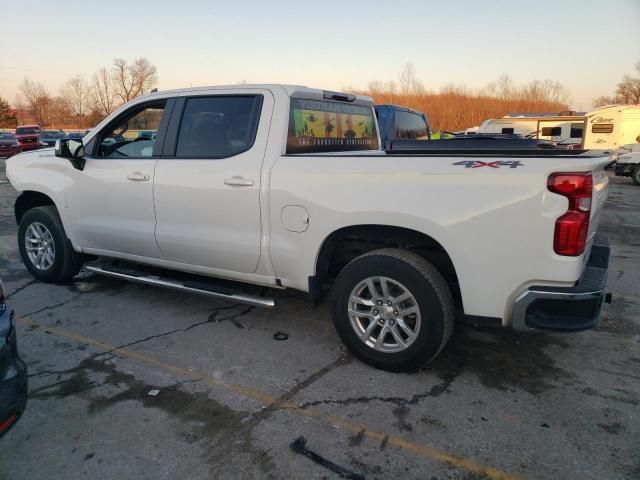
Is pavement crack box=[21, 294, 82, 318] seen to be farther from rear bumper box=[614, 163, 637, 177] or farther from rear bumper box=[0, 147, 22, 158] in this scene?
rear bumper box=[0, 147, 22, 158]

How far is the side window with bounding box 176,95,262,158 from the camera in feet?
12.8

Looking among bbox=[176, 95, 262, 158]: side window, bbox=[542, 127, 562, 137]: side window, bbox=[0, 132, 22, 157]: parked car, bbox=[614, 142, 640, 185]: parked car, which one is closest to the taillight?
bbox=[176, 95, 262, 158]: side window

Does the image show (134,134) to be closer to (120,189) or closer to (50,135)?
(120,189)

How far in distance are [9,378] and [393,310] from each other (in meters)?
2.18

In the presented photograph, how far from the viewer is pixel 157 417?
2904 mm

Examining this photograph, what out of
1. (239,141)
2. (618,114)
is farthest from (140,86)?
(239,141)

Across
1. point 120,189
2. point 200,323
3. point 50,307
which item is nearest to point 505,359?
point 200,323

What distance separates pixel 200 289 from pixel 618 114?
22510 millimetres

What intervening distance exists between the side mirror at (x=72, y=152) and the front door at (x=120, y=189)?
0.06m

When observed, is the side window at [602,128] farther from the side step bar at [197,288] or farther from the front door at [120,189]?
the side step bar at [197,288]

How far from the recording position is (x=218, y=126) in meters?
4.10

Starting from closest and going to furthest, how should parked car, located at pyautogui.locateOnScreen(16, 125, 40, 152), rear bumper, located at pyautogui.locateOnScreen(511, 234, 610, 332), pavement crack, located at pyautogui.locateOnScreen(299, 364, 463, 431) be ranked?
rear bumper, located at pyautogui.locateOnScreen(511, 234, 610, 332), pavement crack, located at pyautogui.locateOnScreen(299, 364, 463, 431), parked car, located at pyautogui.locateOnScreen(16, 125, 40, 152)

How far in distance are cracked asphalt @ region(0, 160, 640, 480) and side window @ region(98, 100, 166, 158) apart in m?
1.49

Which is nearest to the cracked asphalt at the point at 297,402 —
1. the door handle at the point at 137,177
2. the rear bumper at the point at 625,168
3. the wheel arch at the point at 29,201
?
the door handle at the point at 137,177
